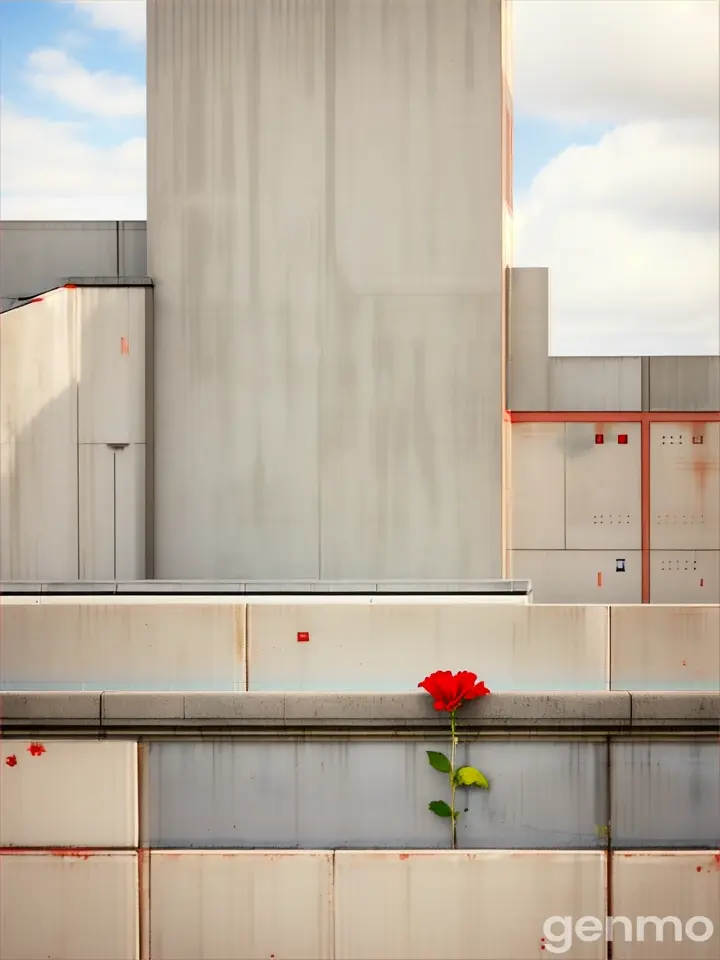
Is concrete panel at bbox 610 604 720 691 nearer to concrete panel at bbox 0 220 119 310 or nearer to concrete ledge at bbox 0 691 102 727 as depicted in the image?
concrete ledge at bbox 0 691 102 727

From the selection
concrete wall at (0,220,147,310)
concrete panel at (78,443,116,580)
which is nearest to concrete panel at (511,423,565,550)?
concrete panel at (78,443,116,580)

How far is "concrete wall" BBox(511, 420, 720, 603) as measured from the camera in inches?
603

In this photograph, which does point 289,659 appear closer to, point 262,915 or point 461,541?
point 262,915

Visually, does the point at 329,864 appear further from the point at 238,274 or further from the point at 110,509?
the point at 238,274

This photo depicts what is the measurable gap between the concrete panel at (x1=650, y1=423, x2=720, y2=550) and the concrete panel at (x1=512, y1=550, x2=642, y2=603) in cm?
50

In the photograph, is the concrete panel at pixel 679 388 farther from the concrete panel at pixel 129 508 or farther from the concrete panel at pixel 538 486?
the concrete panel at pixel 129 508

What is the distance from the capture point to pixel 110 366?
44.1 feet

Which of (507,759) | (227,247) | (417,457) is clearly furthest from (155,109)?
(507,759)

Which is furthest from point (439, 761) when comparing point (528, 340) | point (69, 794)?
point (528, 340)

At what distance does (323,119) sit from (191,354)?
10.7 feet

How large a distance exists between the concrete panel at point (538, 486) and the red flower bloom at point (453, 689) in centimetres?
615

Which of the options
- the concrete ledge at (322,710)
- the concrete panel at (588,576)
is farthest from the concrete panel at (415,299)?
the concrete ledge at (322,710)

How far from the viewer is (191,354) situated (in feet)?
45.0

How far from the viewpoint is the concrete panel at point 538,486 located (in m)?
15.4
